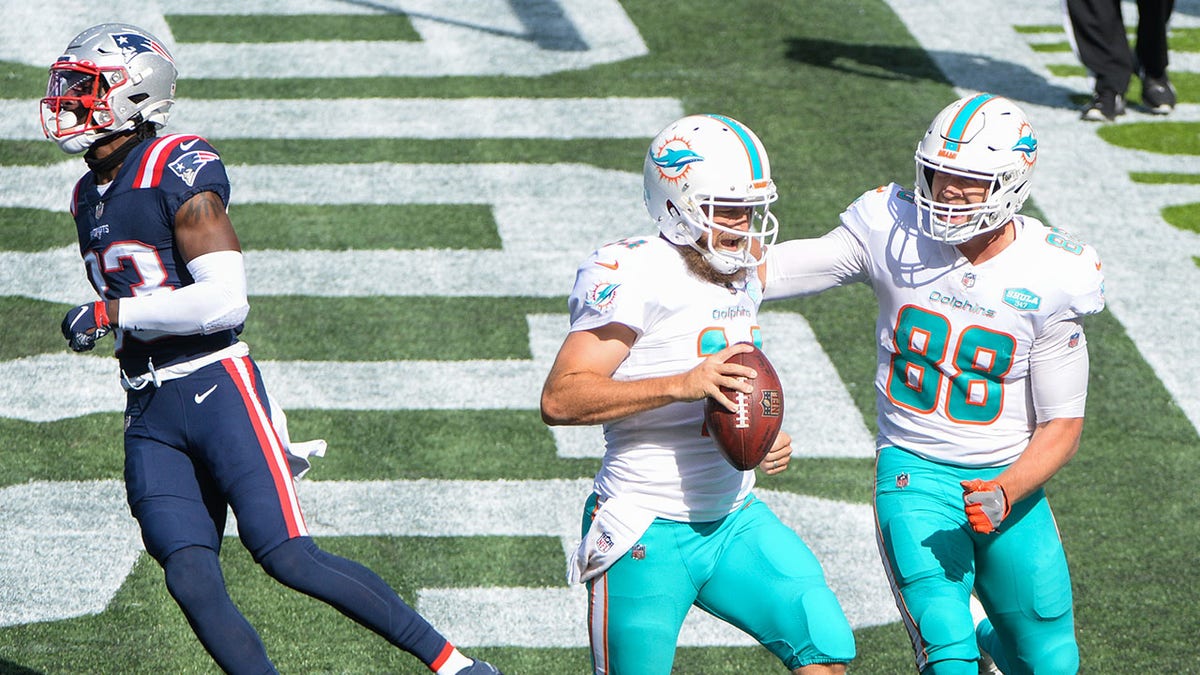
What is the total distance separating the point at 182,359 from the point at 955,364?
2269 mm

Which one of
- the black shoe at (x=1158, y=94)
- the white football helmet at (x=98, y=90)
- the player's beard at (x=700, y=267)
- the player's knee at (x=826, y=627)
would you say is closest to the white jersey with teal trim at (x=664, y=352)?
the player's beard at (x=700, y=267)

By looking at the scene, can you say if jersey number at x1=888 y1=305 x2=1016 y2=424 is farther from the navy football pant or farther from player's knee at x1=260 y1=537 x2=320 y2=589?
player's knee at x1=260 y1=537 x2=320 y2=589

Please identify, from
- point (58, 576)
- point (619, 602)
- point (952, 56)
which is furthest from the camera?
point (952, 56)

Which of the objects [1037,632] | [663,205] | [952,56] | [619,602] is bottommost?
[952,56]

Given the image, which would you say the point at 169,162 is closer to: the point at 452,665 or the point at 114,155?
the point at 114,155

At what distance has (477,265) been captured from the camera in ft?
26.9

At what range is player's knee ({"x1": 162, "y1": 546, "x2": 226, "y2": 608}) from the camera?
13.5 ft

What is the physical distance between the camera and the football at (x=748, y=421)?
3.77m

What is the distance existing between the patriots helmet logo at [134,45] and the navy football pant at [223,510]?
94 centimetres

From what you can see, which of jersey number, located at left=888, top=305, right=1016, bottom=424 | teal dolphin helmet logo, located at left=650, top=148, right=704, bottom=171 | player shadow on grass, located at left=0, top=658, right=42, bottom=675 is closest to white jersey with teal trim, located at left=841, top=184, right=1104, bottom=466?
jersey number, located at left=888, top=305, right=1016, bottom=424

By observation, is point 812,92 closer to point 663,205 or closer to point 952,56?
point 952,56

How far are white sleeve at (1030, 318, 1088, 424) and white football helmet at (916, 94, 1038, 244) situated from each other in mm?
365

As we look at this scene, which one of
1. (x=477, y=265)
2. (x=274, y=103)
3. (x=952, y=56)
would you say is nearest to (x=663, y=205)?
(x=477, y=265)

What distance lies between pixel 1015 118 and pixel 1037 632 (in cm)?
151
